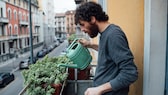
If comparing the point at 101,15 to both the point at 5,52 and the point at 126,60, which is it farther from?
the point at 5,52

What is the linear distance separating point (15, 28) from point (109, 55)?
369cm

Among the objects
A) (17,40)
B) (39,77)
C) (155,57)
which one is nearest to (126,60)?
(155,57)

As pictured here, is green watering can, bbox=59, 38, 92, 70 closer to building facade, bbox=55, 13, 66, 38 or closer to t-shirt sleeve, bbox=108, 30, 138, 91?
t-shirt sleeve, bbox=108, 30, 138, 91

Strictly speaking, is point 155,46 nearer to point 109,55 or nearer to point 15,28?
point 109,55

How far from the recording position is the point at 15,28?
4.14 m

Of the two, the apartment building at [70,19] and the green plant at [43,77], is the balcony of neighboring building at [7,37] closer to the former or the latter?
the apartment building at [70,19]

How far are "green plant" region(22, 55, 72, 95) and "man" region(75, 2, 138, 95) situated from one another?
47 cm

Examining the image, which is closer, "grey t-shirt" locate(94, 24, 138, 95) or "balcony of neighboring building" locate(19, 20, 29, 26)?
"grey t-shirt" locate(94, 24, 138, 95)

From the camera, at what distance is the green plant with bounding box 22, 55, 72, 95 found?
1.18 m

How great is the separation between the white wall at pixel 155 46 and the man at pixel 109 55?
263 mm

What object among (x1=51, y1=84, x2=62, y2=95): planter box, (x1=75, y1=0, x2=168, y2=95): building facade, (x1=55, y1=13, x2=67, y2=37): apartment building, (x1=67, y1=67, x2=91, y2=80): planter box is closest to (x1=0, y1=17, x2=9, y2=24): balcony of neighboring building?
(x1=55, y1=13, x2=67, y2=37): apartment building

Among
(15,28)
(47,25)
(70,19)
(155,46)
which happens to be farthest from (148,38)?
(47,25)

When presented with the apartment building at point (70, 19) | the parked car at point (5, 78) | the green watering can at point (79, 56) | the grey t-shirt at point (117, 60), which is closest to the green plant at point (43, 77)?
the green watering can at point (79, 56)

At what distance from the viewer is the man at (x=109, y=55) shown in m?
0.66
